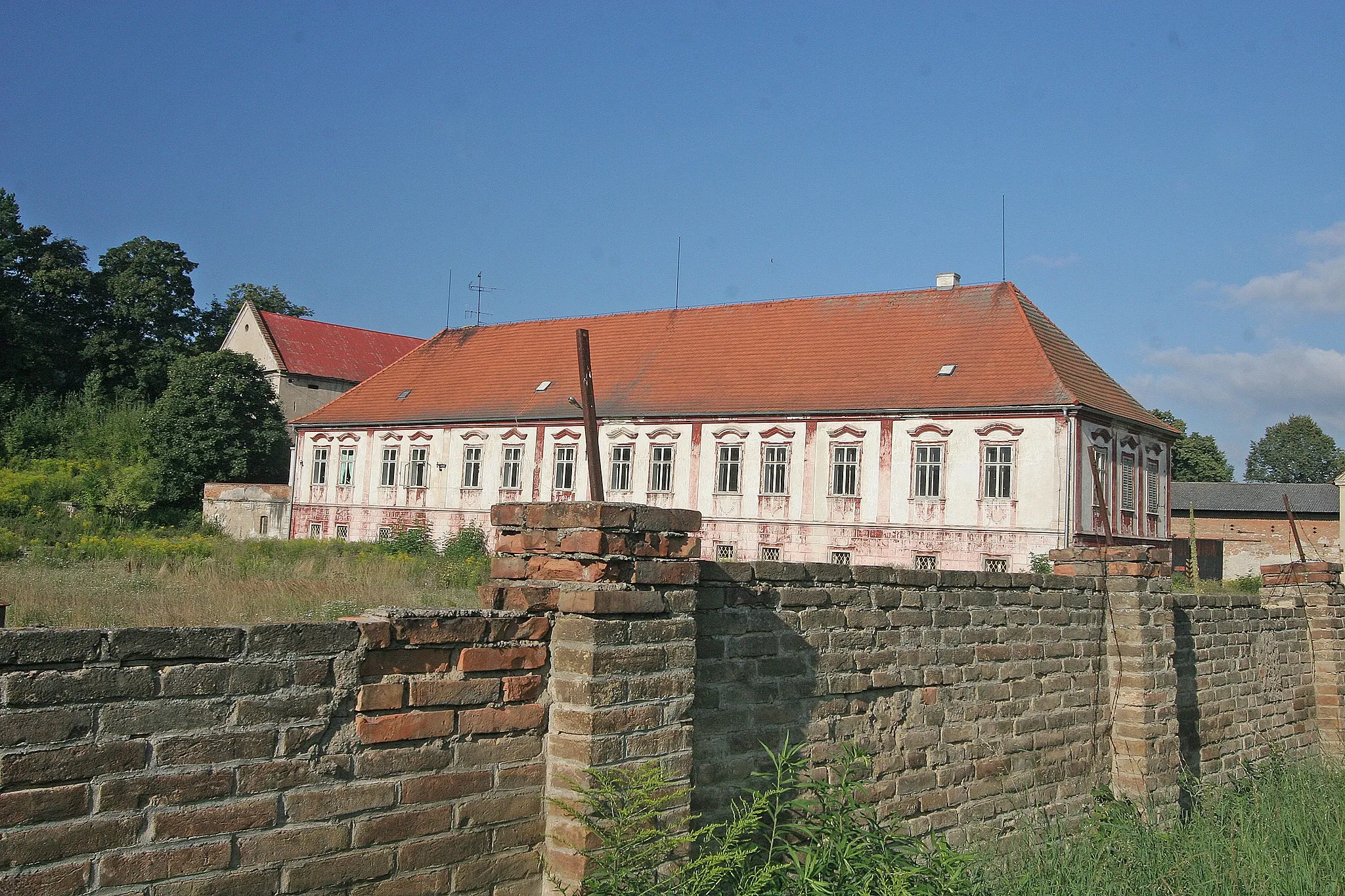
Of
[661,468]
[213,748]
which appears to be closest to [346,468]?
[661,468]

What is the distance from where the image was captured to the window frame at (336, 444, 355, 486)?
36375mm

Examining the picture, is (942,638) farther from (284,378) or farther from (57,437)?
(284,378)

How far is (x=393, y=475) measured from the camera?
35.3 metres

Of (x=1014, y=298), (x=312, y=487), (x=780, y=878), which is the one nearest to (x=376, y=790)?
(x=780, y=878)

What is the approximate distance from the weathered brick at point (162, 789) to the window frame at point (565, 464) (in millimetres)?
27903

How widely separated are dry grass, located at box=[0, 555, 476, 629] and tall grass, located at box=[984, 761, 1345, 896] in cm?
487

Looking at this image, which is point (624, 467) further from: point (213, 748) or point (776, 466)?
point (213, 748)

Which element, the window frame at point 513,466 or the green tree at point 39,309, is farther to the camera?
the green tree at point 39,309

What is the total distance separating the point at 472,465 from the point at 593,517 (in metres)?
29.9

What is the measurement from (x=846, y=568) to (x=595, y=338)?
95.8 feet

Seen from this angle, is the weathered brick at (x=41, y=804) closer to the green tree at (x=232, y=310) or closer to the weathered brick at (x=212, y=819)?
the weathered brick at (x=212, y=819)

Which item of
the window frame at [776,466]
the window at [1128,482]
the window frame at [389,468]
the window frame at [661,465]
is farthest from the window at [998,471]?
the window frame at [389,468]

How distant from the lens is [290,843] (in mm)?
3518

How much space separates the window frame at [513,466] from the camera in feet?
106
